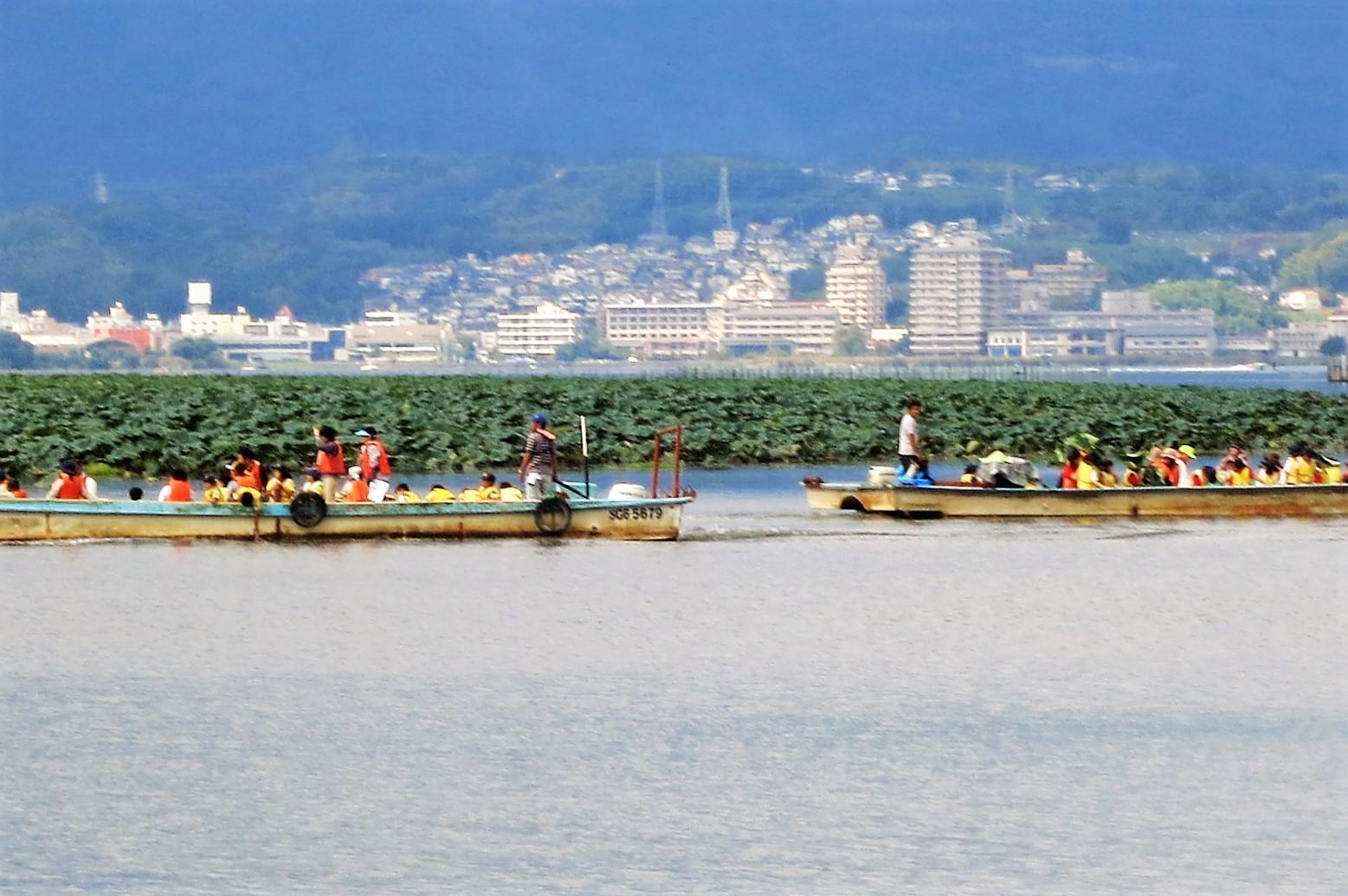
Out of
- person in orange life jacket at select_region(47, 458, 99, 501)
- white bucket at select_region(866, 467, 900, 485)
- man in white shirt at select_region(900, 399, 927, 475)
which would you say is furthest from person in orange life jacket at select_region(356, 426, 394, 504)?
man in white shirt at select_region(900, 399, 927, 475)

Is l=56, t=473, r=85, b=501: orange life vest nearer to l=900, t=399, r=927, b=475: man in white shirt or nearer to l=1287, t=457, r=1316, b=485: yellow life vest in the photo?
l=900, t=399, r=927, b=475: man in white shirt

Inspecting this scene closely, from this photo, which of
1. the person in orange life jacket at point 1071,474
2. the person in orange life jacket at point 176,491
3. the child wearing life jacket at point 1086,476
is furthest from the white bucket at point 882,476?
the person in orange life jacket at point 176,491

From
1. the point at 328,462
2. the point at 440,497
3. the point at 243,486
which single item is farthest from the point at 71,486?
the point at 440,497

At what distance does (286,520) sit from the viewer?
1244 inches

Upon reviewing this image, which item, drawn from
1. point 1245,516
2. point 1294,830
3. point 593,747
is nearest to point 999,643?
point 593,747

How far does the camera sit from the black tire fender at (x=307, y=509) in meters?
31.3

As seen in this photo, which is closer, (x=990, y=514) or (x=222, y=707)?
(x=222, y=707)

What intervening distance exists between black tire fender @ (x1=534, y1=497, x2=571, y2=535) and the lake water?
0.25 m

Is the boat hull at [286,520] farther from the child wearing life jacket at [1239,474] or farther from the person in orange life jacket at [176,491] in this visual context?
the child wearing life jacket at [1239,474]

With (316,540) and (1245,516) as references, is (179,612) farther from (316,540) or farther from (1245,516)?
(1245,516)

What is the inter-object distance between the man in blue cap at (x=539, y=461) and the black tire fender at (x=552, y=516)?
175 mm

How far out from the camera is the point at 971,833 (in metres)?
15.9

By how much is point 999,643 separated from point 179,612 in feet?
27.2

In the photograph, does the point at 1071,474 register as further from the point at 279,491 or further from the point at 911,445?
the point at 279,491
